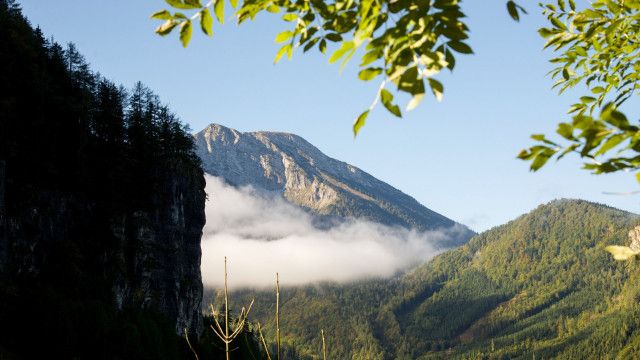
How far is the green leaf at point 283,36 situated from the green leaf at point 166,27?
0.80 m

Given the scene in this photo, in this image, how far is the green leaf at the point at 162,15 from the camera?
417 centimetres

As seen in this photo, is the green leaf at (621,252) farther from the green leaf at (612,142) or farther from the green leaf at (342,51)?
the green leaf at (342,51)

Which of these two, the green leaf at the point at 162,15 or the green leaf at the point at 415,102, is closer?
the green leaf at the point at 415,102

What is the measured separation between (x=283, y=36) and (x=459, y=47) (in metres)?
1.34

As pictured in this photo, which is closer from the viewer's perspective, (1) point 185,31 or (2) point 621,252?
(2) point 621,252

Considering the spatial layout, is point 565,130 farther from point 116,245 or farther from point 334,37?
point 116,245

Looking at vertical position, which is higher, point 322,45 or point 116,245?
point 116,245

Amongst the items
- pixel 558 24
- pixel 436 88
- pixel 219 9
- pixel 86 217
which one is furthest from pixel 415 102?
pixel 86 217

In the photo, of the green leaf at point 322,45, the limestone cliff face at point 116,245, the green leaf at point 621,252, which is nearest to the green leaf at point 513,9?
the green leaf at point 322,45

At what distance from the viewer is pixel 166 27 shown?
A: 13.9 ft

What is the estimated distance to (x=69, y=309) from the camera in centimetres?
4050

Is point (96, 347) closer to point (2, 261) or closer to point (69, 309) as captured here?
point (69, 309)

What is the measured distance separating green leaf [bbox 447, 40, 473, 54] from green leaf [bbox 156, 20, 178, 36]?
208 cm

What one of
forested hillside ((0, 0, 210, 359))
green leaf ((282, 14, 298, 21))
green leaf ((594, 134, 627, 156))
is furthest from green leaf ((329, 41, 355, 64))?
forested hillside ((0, 0, 210, 359))
